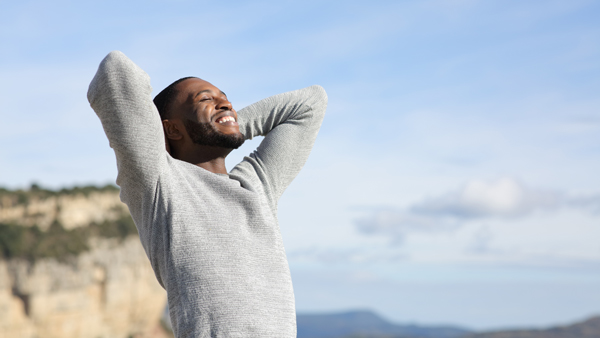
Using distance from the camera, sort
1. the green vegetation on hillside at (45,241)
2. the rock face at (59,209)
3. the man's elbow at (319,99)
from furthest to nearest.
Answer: the rock face at (59,209) < the green vegetation on hillside at (45,241) < the man's elbow at (319,99)

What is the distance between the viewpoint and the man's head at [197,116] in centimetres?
253

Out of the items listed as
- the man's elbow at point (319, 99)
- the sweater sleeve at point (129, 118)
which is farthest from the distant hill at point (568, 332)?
the sweater sleeve at point (129, 118)

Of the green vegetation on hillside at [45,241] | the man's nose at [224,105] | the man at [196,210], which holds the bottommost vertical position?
the man at [196,210]

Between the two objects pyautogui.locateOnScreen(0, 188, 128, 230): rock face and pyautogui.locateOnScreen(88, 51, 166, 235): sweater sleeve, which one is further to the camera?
pyautogui.locateOnScreen(0, 188, 128, 230): rock face

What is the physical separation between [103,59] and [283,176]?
0.91 m

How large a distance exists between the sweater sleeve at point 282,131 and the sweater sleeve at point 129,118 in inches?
22.3

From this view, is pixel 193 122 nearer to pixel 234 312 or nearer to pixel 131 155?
pixel 131 155

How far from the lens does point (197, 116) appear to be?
8.30 feet

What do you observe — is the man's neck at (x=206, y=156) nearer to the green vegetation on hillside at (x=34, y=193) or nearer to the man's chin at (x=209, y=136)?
the man's chin at (x=209, y=136)

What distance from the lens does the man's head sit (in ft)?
8.29

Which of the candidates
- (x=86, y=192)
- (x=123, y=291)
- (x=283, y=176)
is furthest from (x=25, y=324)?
(x=283, y=176)

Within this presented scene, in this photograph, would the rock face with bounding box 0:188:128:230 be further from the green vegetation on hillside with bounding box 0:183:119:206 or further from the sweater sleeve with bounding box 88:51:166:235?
the sweater sleeve with bounding box 88:51:166:235

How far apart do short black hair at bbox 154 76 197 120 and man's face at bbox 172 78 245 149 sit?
1.2 inches

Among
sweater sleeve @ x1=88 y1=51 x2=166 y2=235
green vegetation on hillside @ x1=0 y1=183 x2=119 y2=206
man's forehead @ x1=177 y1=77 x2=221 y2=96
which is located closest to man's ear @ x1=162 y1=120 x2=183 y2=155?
man's forehead @ x1=177 y1=77 x2=221 y2=96
